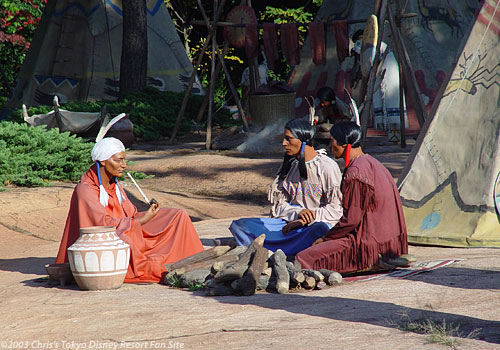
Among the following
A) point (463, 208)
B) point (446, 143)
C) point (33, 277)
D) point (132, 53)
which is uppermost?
point (132, 53)

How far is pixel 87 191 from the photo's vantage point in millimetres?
4977

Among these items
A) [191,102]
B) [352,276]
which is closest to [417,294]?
[352,276]

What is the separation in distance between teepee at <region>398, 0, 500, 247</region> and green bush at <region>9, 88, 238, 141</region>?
8.84m

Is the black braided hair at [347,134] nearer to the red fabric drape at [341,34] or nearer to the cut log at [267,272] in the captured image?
the cut log at [267,272]

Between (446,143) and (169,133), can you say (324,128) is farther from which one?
(169,133)

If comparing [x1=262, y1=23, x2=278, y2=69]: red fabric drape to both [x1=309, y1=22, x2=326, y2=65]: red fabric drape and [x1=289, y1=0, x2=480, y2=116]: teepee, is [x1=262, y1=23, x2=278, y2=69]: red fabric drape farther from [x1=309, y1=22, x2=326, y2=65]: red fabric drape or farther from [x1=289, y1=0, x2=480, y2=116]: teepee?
[x1=289, y1=0, x2=480, y2=116]: teepee

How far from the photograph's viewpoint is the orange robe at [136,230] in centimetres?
495

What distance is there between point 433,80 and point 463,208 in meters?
9.69

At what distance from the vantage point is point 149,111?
15.1 m

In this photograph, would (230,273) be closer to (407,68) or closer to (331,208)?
(331,208)

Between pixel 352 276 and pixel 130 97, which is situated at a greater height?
pixel 130 97

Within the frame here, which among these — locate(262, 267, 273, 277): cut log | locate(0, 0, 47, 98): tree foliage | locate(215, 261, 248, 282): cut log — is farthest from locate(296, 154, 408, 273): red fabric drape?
locate(0, 0, 47, 98): tree foliage

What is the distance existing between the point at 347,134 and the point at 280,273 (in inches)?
42.6

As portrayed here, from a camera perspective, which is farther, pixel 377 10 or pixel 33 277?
pixel 377 10
